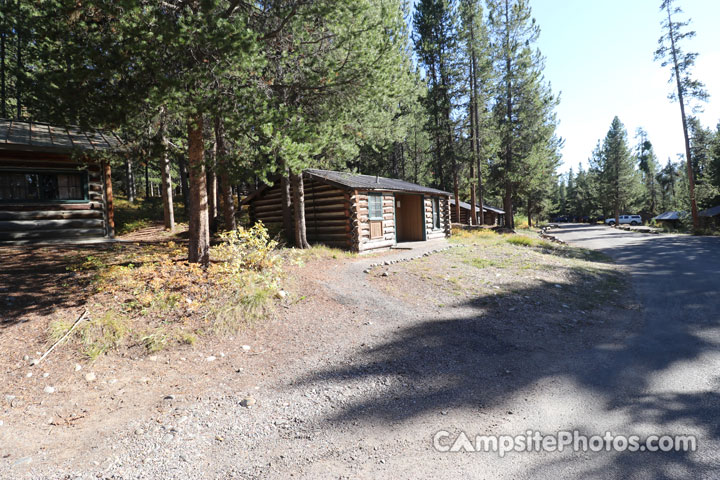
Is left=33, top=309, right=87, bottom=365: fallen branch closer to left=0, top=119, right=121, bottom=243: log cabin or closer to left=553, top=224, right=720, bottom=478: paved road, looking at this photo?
left=553, top=224, right=720, bottom=478: paved road

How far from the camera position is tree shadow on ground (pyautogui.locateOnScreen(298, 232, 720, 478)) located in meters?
3.25

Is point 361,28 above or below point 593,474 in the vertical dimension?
above

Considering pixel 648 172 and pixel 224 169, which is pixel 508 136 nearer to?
pixel 224 169

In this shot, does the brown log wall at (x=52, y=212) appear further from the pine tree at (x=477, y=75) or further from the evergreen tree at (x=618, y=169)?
the evergreen tree at (x=618, y=169)

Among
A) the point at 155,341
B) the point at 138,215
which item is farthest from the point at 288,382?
the point at 138,215

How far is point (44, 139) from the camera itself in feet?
36.3

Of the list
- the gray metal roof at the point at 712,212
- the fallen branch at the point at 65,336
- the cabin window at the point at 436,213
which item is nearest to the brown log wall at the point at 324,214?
the cabin window at the point at 436,213

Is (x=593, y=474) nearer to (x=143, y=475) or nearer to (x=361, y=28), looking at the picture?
(x=143, y=475)

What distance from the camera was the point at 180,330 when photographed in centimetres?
551

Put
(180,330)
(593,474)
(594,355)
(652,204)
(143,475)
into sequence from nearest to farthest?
1. (593,474)
2. (143,475)
3. (594,355)
4. (180,330)
5. (652,204)

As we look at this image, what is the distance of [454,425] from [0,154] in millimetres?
15096

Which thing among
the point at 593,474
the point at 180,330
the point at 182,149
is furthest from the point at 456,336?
the point at 182,149

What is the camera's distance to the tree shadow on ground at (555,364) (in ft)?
10.6

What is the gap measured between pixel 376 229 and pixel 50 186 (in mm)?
11975
